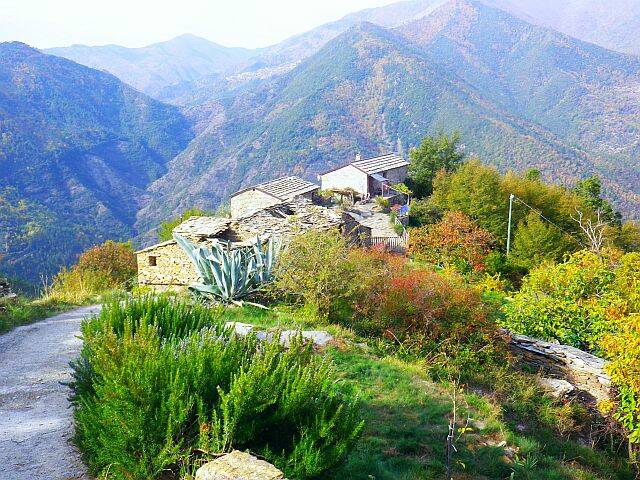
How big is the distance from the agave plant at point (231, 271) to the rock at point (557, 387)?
5.87m

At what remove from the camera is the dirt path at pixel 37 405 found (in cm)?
498

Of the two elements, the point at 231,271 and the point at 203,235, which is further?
the point at 203,235

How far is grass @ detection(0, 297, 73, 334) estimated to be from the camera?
31.7 feet

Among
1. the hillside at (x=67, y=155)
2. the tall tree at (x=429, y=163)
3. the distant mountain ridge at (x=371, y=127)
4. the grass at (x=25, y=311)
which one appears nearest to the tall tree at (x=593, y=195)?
the tall tree at (x=429, y=163)

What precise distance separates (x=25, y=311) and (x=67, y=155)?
13054 centimetres

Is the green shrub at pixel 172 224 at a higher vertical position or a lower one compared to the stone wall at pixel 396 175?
lower

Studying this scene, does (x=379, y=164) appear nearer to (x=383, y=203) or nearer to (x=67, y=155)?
(x=383, y=203)

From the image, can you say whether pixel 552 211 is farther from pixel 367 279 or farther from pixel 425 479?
pixel 425 479

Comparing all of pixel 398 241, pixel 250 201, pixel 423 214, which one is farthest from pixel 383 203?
pixel 250 201

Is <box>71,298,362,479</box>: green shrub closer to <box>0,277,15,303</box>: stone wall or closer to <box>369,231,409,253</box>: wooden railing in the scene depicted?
<box>0,277,15,303</box>: stone wall

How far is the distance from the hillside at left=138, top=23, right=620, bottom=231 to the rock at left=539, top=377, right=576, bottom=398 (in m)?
82.3

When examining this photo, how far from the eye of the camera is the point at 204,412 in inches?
164

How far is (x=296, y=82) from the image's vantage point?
6698 inches

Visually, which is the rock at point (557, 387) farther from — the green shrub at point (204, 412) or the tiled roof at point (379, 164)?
the tiled roof at point (379, 164)
